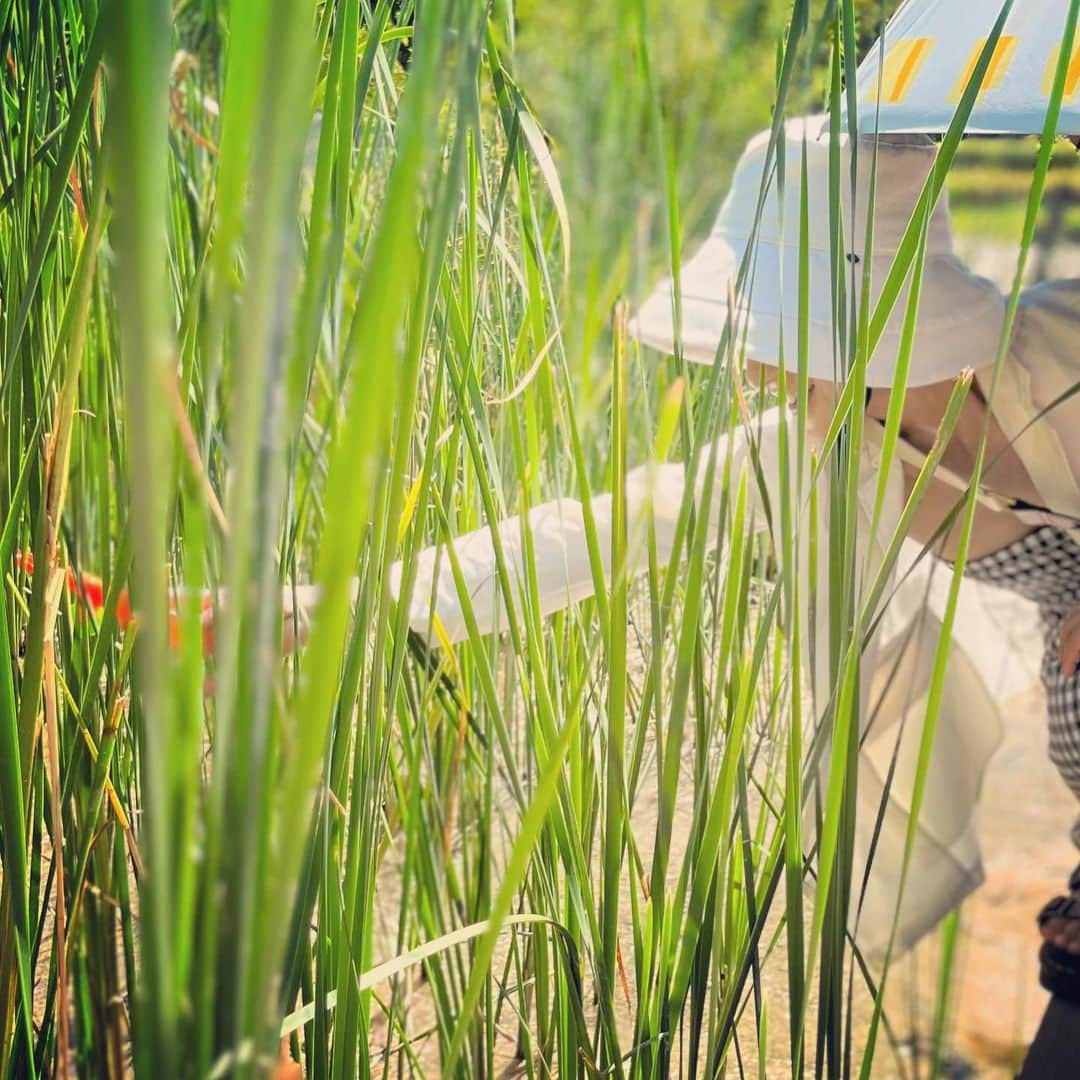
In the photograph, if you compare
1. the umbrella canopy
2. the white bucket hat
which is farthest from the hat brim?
the umbrella canopy

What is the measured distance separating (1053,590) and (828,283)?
474mm

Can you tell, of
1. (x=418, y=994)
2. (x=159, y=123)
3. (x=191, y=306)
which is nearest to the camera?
(x=159, y=123)

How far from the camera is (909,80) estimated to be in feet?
2.68

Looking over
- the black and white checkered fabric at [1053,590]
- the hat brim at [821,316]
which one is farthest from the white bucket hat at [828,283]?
the black and white checkered fabric at [1053,590]

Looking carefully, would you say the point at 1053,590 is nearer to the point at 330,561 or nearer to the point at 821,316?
the point at 821,316

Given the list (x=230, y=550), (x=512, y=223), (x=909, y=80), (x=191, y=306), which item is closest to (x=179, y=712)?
(x=230, y=550)

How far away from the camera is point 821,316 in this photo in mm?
807

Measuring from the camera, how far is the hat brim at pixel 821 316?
79 cm

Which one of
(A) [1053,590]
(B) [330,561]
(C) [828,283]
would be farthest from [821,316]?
(B) [330,561]

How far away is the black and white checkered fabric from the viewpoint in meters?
1.06

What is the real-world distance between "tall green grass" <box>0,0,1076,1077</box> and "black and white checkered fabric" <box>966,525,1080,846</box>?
35cm

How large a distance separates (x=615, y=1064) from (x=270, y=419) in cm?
37

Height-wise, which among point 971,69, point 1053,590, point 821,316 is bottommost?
point 1053,590

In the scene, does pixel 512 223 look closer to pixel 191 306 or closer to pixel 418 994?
pixel 191 306
